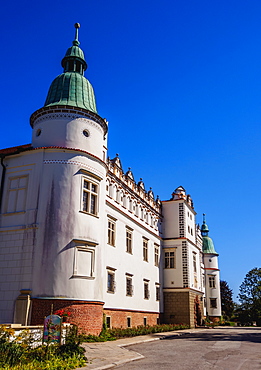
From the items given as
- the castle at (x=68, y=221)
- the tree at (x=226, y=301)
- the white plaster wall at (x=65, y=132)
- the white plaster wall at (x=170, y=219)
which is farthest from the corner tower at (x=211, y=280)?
the white plaster wall at (x=65, y=132)

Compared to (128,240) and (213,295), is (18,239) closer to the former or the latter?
(128,240)

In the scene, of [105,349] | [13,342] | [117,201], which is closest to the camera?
[13,342]

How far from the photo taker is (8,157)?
23078 millimetres

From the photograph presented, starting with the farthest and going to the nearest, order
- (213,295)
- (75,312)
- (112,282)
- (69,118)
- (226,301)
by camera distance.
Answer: (226,301), (213,295), (112,282), (69,118), (75,312)

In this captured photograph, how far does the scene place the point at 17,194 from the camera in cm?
2195

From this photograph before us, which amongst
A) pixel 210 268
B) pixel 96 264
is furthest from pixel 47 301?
pixel 210 268

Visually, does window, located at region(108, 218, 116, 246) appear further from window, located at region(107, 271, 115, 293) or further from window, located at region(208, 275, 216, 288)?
window, located at region(208, 275, 216, 288)

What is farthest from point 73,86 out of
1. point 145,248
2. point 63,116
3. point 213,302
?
point 213,302

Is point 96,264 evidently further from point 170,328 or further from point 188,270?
point 188,270

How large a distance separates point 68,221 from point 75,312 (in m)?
4.75

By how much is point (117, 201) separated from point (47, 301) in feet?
37.1

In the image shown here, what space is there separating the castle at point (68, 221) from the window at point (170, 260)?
8.20 metres

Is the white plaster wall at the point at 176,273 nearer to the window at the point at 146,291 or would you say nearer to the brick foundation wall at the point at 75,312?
the window at the point at 146,291

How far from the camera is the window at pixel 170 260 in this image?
3875cm
